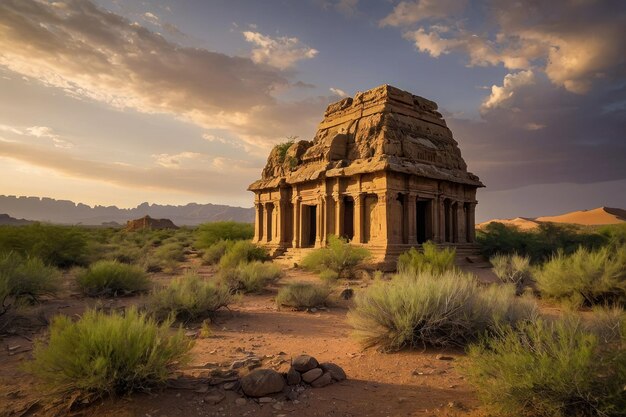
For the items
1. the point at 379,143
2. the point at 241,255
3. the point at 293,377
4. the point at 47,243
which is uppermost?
the point at 379,143

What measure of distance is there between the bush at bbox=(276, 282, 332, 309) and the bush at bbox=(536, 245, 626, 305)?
5.32 metres

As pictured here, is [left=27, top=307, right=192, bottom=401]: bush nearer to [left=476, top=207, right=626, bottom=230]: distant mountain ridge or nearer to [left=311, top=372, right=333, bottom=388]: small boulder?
[left=311, top=372, right=333, bottom=388]: small boulder

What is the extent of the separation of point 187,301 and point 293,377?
376 cm

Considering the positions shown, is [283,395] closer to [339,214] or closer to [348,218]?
[339,214]

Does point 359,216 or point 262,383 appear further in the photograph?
point 359,216

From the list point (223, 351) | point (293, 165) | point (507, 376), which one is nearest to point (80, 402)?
point (223, 351)

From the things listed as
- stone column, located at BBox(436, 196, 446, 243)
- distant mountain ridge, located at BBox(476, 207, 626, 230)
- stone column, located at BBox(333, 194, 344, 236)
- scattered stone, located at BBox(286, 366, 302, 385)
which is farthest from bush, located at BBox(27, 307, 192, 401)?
distant mountain ridge, located at BBox(476, 207, 626, 230)

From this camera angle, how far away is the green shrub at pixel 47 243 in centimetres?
1451

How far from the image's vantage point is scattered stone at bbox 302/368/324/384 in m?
4.07

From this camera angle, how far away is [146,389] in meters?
3.64

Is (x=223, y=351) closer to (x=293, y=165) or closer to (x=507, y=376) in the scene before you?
(x=507, y=376)

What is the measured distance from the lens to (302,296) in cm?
840

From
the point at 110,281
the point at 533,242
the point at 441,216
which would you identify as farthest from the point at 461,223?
the point at 110,281

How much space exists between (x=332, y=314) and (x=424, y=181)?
10835mm
